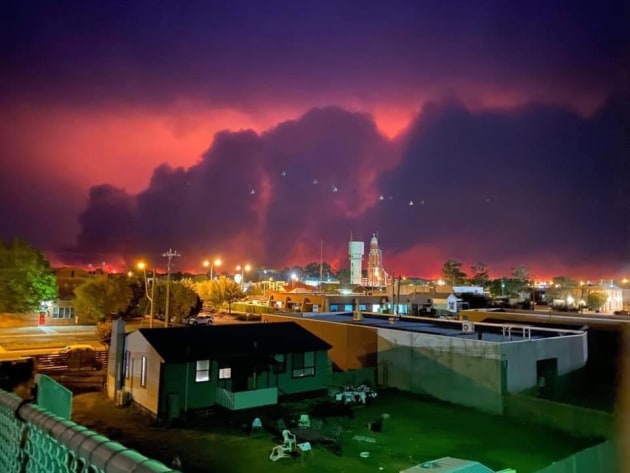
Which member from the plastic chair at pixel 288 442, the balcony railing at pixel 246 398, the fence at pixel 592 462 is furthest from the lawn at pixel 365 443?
the fence at pixel 592 462

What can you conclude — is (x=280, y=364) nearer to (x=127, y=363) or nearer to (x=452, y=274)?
(x=127, y=363)

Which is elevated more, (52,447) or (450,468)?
(52,447)

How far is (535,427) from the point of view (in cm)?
1981

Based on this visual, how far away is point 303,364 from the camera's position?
2430 cm

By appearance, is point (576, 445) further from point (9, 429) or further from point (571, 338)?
point (9, 429)

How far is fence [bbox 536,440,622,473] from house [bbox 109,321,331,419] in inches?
517

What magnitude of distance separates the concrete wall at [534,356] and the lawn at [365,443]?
109 inches

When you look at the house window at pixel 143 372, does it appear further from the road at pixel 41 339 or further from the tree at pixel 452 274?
the tree at pixel 452 274

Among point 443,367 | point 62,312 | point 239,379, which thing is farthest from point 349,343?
point 62,312

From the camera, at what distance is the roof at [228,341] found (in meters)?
20.8

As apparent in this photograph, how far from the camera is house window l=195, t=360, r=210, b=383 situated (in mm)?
20814

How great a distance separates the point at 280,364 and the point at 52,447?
70.0 ft

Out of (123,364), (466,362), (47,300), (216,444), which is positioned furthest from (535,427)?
(47,300)

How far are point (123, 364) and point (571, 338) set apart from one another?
25.0 meters
